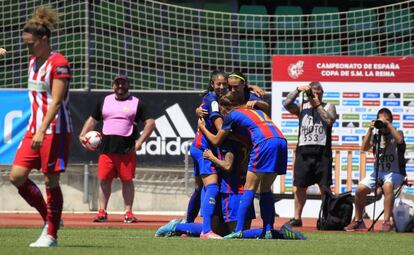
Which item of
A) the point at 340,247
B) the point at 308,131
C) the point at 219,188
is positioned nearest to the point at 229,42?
the point at 308,131

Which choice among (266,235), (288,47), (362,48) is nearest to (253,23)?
(288,47)

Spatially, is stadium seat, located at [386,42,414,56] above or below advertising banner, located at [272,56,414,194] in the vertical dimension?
above

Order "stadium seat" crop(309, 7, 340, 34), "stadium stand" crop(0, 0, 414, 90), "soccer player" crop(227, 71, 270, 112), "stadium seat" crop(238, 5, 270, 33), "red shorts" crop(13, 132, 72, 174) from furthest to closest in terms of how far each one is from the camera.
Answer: "stadium seat" crop(309, 7, 340, 34)
"stadium seat" crop(238, 5, 270, 33)
"stadium stand" crop(0, 0, 414, 90)
"soccer player" crop(227, 71, 270, 112)
"red shorts" crop(13, 132, 72, 174)

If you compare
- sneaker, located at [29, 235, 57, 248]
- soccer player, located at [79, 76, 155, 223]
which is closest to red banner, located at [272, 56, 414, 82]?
soccer player, located at [79, 76, 155, 223]

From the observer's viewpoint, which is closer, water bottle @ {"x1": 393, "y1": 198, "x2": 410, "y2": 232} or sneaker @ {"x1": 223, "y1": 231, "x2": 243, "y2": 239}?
sneaker @ {"x1": 223, "y1": 231, "x2": 243, "y2": 239}

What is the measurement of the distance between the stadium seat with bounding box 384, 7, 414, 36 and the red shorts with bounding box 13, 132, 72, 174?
11901mm

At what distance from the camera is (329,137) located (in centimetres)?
1644

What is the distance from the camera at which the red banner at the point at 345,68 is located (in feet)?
62.4

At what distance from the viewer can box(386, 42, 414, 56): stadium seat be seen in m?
21.2

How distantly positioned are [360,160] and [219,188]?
21.6 feet

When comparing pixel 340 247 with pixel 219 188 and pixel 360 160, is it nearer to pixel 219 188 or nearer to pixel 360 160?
pixel 219 188

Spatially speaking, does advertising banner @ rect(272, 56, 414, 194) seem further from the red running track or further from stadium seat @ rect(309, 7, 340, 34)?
stadium seat @ rect(309, 7, 340, 34)

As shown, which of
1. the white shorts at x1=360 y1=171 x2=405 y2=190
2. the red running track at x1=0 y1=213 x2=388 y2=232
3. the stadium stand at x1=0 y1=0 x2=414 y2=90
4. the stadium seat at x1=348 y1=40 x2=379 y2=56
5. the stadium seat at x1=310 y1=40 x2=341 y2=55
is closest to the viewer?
the red running track at x1=0 y1=213 x2=388 y2=232

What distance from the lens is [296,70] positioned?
1903 cm
